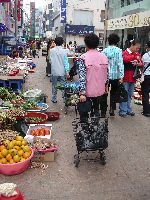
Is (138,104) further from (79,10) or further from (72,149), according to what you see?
(79,10)

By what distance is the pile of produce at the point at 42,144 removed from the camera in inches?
221

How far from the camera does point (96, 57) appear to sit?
5.82 m

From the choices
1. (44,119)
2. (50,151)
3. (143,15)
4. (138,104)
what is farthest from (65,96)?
(143,15)

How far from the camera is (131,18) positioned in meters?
21.5

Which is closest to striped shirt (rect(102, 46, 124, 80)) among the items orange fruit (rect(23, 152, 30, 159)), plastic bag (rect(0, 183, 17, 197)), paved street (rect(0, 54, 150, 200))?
paved street (rect(0, 54, 150, 200))

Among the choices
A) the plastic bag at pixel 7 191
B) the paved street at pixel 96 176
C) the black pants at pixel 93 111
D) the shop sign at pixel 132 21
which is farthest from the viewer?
the shop sign at pixel 132 21

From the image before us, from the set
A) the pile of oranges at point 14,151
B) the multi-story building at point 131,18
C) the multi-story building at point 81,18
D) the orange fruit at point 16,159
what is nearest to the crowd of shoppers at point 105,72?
the pile of oranges at point 14,151

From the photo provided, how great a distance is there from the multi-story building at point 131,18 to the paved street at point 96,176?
8680 mm

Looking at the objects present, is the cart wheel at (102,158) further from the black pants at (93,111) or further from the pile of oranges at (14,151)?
the pile of oranges at (14,151)

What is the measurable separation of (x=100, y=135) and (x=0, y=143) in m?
1.80

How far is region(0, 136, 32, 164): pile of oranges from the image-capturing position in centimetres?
512

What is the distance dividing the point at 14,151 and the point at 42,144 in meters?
0.72

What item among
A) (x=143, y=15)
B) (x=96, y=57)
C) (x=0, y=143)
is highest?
(x=143, y=15)

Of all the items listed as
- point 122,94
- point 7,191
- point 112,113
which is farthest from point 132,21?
point 7,191
